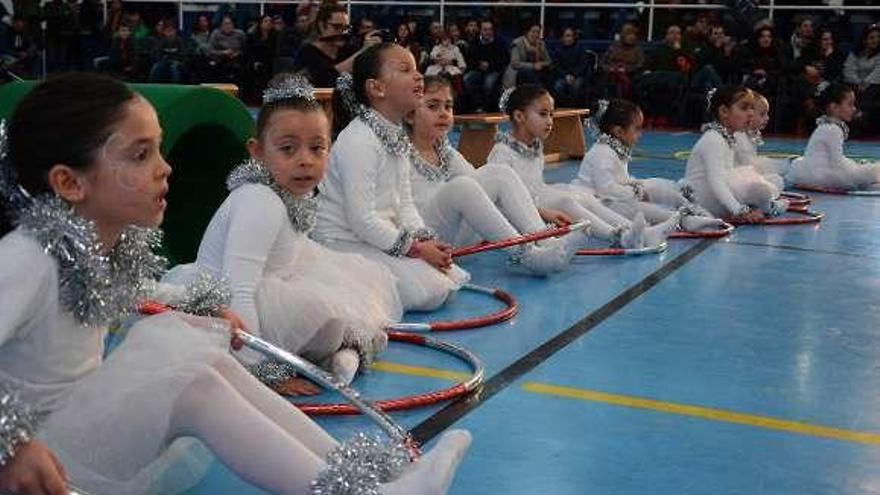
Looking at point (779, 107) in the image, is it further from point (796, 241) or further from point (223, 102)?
point (223, 102)

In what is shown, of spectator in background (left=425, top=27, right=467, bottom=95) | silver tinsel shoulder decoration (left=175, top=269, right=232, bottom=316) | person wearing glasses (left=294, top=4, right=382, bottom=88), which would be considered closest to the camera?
silver tinsel shoulder decoration (left=175, top=269, right=232, bottom=316)

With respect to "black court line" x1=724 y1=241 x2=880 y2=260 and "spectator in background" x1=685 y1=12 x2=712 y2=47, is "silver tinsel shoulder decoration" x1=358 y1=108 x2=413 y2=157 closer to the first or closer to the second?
"black court line" x1=724 y1=241 x2=880 y2=260

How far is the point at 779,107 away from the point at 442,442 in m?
9.97

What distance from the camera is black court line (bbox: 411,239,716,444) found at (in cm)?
236

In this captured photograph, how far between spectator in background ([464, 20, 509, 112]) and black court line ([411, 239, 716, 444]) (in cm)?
799

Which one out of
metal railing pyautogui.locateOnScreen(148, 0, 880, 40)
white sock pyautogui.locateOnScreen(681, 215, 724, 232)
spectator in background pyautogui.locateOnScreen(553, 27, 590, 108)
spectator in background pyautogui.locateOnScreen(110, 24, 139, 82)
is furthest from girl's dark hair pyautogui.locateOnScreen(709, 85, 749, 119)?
spectator in background pyautogui.locateOnScreen(110, 24, 139, 82)

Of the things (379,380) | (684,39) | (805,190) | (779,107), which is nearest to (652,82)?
(684,39)

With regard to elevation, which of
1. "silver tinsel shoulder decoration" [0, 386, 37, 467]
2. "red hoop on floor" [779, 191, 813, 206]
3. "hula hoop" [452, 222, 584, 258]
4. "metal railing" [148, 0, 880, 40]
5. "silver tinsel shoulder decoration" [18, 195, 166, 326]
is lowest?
"red hoop on floor" [779, 191, 813, 206]

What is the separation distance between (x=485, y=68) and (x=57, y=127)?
10729mm

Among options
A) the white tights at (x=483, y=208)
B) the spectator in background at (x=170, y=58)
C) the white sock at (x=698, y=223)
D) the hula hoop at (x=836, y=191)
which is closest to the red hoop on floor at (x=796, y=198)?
the hula hoop at (x=836, y=191)

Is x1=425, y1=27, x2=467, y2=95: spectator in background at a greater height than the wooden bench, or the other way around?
x1=425, y1=27, x2=467, y2=95: spectator in background

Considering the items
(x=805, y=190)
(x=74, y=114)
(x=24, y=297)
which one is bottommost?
(x=805, y=190)

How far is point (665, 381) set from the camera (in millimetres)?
2738

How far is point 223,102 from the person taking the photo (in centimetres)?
364
